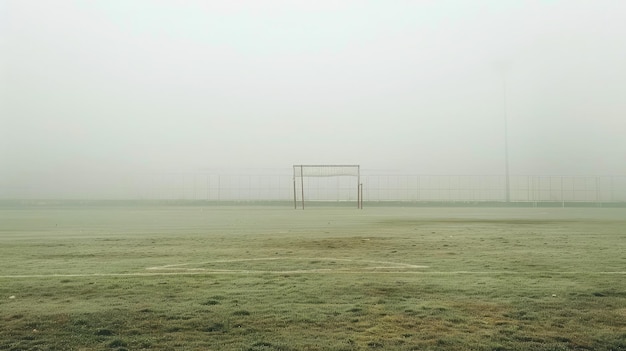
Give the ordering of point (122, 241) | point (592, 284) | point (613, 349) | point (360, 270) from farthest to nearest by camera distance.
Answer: point (122, 241), point (360, 270), point (592, 284), point (613, 349)

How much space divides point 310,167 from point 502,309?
137 ft

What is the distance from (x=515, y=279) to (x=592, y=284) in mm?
860

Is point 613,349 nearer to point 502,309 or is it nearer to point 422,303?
point 502,309

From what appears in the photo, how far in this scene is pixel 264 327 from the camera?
475 centimetres

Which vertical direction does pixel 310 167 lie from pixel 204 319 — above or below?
above

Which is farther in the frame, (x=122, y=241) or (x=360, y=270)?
(x=122, y=241)

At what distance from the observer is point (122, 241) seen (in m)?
13.8

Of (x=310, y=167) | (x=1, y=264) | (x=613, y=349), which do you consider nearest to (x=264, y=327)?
(x=613, y=349)

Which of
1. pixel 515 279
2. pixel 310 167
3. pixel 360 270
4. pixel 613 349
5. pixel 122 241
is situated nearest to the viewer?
pixel 613 349

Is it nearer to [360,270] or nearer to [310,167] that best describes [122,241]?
[360,270]

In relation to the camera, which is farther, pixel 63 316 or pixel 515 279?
pixel 515 279

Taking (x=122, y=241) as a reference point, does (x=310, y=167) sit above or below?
above

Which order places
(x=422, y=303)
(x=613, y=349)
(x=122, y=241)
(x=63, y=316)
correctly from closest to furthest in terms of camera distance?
(x=613, y=349), (x=63, y=316), (x=422, y=303), (x=122, y=241)

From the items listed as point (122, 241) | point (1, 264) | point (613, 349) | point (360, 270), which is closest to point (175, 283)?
point (360, 270)
